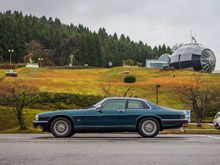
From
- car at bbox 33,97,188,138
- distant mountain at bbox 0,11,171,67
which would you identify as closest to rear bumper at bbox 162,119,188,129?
car at bbox 33,97,188,138

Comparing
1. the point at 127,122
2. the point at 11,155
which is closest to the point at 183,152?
the point at 11,155

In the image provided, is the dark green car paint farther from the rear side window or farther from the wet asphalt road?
the wet asphalt road

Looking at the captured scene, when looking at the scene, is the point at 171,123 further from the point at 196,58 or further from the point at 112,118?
the point at 196,58

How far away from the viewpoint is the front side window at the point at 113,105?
15859mm

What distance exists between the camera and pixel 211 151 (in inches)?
425

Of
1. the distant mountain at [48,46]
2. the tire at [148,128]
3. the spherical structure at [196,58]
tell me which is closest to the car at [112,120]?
the tire at [148,128]

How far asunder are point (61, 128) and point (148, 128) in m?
2.73

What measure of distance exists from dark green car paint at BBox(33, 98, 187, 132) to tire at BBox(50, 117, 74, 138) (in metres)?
0.15

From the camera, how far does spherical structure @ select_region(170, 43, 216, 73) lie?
104 m

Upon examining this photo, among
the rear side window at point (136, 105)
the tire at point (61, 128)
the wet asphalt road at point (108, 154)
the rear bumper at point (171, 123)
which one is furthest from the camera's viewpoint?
the rear side window at point (136, 105)

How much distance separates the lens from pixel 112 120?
1572cm

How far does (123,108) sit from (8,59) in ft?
423

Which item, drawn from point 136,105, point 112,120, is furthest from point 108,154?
point 136,105

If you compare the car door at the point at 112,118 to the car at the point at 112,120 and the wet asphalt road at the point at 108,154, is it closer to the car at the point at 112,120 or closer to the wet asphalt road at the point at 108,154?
the car at the point at 112,120
